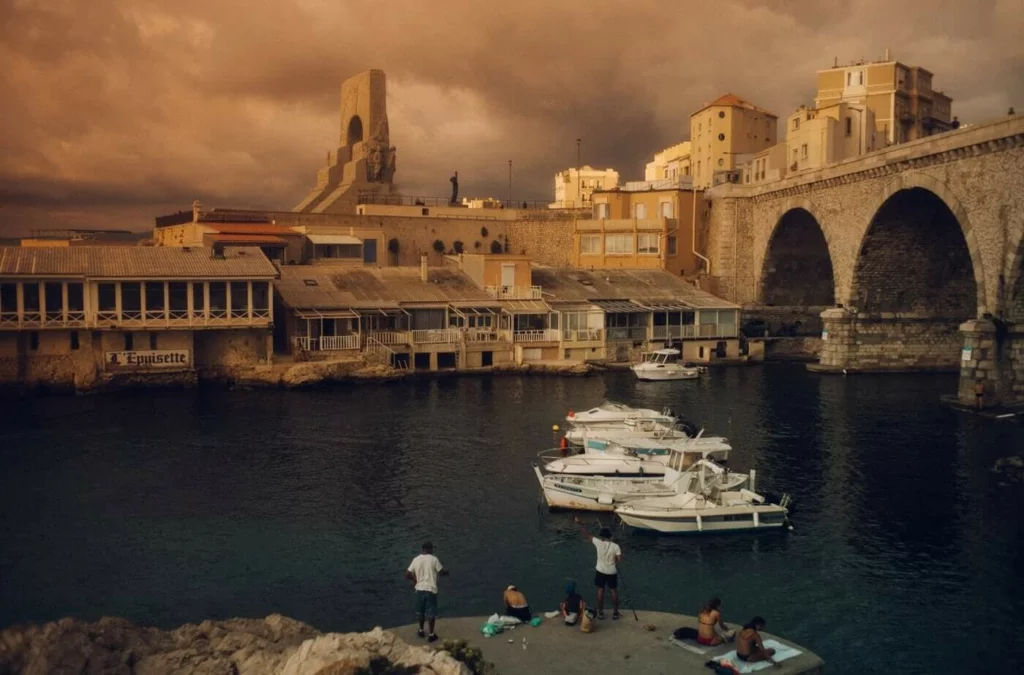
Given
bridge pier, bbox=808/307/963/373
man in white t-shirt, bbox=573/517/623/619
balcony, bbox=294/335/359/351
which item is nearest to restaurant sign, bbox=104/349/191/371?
balcony, bbox=294/335/359/351

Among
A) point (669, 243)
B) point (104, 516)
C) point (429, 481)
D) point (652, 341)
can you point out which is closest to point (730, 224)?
point (669, 243)

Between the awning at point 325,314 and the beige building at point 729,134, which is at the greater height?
the beige building at point 729,134

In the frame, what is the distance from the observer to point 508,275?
6212 centimetres

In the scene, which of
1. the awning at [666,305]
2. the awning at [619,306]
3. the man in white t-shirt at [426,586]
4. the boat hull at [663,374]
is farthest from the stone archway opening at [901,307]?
the man in white t-shirt at [426,586]

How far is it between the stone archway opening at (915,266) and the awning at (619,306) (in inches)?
555

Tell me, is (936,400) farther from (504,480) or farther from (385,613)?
(385,613)

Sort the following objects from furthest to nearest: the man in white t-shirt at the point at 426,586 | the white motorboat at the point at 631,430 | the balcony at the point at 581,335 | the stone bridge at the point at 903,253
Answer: the balcony at the point at 581,335 → the stone bridge at the point at 903,253 → the white motorboat at the point at 631,430 → the man in white t-shirt at the point at 426,586

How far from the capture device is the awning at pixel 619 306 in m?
60.6

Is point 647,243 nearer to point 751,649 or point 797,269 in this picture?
point 797,269

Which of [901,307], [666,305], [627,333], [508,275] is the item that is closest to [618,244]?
[666,305]

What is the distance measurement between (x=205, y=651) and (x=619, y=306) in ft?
166

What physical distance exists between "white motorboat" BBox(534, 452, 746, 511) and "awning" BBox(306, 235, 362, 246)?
43.3 metres

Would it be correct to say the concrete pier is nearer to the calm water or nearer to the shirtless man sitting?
the shirtless man sitting

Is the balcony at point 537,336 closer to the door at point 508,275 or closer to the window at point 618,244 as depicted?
the door at point 508,275
